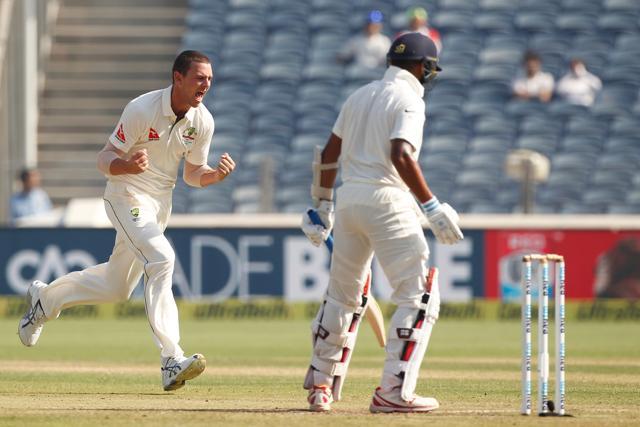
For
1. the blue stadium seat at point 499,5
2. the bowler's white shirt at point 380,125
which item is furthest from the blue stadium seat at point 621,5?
the bowler's white shirt at point 380,125

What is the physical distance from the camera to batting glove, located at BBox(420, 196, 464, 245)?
6105mm

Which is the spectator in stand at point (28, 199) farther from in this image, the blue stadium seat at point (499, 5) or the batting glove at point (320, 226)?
the batting glove at point (320, 226)

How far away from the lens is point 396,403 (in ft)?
20.4

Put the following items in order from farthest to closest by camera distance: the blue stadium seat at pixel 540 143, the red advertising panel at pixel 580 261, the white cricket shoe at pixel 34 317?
the blue stadium seat at pixel 540 143, the red advertising panel at pixel 580 261, the white cricket shoe at pixel 34 317

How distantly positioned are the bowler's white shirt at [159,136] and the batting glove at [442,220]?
1.79 metres

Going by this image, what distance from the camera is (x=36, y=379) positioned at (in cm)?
820

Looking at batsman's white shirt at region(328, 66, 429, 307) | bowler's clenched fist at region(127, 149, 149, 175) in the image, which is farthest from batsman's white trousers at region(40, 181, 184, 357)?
batsman's white shirt at region(328, 66, 429, 307)

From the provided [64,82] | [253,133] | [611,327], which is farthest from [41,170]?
[611,327]

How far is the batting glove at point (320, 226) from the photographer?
647cm

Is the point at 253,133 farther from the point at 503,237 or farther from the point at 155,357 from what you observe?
the point at 155,357

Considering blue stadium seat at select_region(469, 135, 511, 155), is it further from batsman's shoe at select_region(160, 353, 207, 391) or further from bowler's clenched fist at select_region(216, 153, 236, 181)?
batsman's shoe at select_region(160, 353, 207, 391)

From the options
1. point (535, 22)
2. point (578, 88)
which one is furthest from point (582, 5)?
point (578, 88)

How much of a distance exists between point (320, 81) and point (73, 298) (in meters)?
11.4

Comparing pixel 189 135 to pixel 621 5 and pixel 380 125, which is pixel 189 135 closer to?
pixel 380 125
